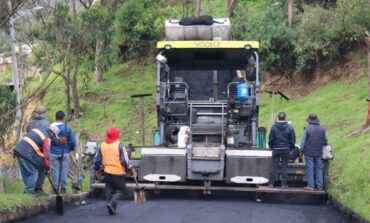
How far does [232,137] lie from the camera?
1499 centimetres

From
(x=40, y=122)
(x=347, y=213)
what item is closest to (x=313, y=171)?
(x=347, y=213)

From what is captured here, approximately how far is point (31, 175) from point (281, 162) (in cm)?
497

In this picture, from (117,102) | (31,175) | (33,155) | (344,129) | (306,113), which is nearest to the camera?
(33,155)

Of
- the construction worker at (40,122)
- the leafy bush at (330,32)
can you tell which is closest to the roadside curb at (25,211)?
the construction worker at (40,122)

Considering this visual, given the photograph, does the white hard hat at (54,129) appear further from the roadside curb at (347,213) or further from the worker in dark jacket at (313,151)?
the roadside curb at (347,213)

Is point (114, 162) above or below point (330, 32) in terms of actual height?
below

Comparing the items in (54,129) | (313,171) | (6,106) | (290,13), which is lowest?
(313,171)

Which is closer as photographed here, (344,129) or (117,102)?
(344,129)

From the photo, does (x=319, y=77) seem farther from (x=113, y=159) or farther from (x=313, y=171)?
Answer: (x=113, y=159)

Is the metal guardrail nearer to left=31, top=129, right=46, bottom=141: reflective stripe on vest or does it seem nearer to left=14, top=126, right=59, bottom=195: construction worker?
left=14, top=126, right=59, bottom=195: construction worker

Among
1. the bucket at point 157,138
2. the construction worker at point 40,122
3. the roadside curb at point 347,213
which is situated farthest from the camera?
the bucket at point 157,138

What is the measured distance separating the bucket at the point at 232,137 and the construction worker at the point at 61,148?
11.1 ft

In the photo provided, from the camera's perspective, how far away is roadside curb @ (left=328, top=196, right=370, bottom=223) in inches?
414

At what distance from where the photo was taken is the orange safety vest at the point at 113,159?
11641 mm
